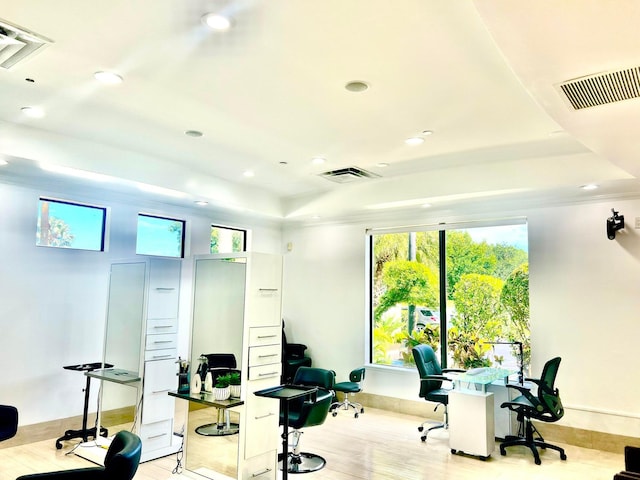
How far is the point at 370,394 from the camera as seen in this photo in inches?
260

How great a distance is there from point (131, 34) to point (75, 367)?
3.59 m

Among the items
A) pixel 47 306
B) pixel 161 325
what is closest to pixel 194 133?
pixel 161 325

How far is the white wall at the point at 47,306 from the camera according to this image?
15.3 ft

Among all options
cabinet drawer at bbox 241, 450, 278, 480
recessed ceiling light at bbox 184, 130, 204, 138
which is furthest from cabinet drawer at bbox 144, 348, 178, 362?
recessed ceiling light at bbox 184, 130, 204, 138

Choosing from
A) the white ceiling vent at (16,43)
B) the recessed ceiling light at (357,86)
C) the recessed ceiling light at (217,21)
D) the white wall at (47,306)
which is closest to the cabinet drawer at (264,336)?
the recessed ceiling light at (357,86)

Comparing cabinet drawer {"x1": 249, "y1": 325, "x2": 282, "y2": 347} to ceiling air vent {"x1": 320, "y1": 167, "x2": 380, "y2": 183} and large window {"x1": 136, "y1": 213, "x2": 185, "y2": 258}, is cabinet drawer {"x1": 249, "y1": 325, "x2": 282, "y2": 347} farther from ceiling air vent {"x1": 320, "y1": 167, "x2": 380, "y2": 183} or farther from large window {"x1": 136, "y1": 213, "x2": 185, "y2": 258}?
large window {"x1": 136, "y1": 213, "x2": 185, "y2": 258}

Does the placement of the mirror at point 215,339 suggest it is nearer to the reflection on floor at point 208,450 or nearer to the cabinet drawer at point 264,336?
the reflection on floor at point 208,450

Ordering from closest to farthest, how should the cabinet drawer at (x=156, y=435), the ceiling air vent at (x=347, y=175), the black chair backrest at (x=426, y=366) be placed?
the cabinet drawer at (x=156, y=435)
the black chair backrest at (x=426, y=366)
the ceiling air vent at (x=347, y=175)

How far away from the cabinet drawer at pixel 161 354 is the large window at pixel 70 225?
5.73ft

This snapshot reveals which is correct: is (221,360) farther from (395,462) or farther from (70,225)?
(70,225)

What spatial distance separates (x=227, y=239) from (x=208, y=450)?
3683 mm

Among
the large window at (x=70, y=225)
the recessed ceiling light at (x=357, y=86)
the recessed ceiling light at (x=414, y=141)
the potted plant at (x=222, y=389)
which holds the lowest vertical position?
the potted plant at (x=222, y=389)

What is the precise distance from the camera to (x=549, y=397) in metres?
4.48

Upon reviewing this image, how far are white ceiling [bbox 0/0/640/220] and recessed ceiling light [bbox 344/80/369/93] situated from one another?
0.05 m
